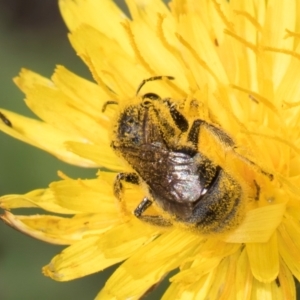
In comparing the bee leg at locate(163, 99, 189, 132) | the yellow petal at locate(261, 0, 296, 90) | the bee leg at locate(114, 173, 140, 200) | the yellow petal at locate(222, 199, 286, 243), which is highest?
the yellow petal at locate(261, 0, 296, 90)

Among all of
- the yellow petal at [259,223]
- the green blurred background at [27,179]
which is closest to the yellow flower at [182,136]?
the yellow petal at [259,223]

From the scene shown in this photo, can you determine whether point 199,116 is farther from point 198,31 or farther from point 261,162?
point 198,31

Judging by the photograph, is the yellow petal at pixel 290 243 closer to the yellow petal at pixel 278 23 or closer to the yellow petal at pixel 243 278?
the yellow petal at pixel 243 278

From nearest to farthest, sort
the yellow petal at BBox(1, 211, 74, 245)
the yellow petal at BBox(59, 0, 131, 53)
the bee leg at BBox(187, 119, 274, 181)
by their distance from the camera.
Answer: the bee leg at BBox(187, 119, 274, 181)
the yellow petal at BBox(1, 211, 74, 245)
the yellow petal at BBox(59, 0, 131, 53)

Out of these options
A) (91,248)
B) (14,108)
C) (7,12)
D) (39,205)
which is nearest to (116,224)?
(91,248)

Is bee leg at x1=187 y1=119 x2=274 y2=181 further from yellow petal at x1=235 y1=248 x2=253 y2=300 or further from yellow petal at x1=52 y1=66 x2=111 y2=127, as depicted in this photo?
yellow petal at x1=52 y1=66 x2=111 y2=127

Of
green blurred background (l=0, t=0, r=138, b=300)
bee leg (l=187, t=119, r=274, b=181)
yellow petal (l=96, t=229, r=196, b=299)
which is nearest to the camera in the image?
bee leg (l=187, t=119, r=274, b=181)

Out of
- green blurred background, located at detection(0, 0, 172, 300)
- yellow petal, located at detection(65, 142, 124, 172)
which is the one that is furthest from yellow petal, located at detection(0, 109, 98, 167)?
green blurred background, located at detection(0, 0, 172, 300)
